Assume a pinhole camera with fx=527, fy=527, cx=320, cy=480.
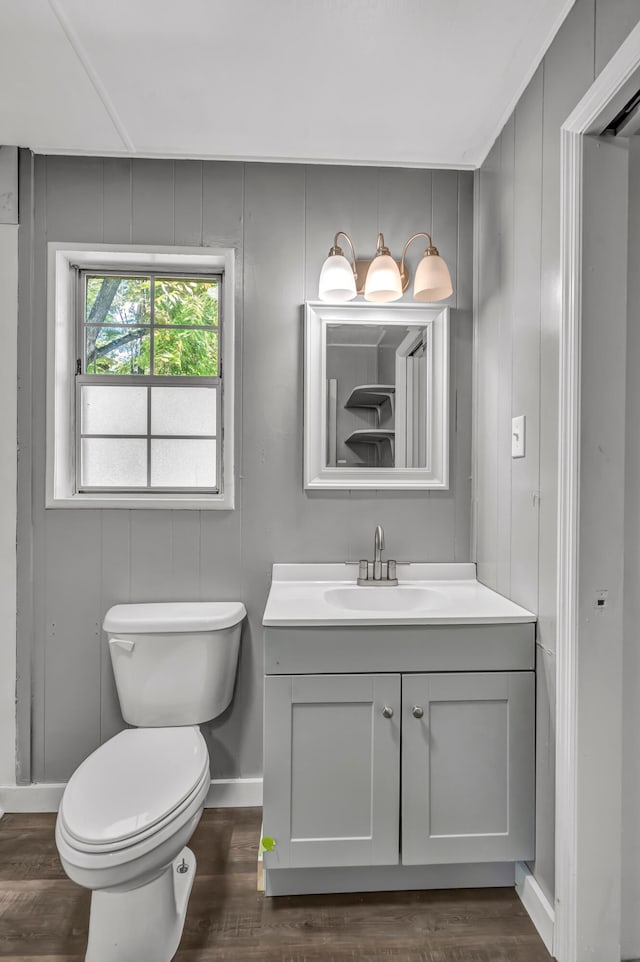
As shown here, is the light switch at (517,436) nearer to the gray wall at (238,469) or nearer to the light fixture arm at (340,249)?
the gray wall at (238,469)

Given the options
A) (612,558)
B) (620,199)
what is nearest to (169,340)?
(620,199)

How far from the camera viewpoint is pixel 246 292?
1.90m

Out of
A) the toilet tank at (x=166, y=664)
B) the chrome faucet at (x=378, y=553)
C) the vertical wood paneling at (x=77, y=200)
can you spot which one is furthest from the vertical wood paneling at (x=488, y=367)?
the vertical wood paneling at (x=77, y=200)

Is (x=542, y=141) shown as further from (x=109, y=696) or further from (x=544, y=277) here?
(x=109, y=696)

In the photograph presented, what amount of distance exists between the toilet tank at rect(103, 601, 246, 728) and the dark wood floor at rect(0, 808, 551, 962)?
450 millimetres

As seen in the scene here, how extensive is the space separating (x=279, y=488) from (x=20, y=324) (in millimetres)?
1074

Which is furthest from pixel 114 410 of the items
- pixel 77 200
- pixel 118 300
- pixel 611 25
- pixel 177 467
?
pixel 611 25

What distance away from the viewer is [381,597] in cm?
180

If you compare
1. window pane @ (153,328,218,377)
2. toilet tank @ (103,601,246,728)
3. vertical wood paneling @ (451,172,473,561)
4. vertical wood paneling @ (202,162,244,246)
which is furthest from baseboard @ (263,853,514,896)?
vertical wood paneling @ (202,162,244,246)

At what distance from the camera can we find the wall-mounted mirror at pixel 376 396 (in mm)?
1892

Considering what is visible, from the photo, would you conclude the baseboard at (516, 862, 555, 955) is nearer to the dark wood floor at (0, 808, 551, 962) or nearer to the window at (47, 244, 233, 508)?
the dark wood floor at (0, 808, 551, 962)

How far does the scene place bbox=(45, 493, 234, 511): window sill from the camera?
6.11 ft

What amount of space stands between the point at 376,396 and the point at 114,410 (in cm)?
99

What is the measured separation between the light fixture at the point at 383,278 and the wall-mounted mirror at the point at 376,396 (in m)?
0.11
